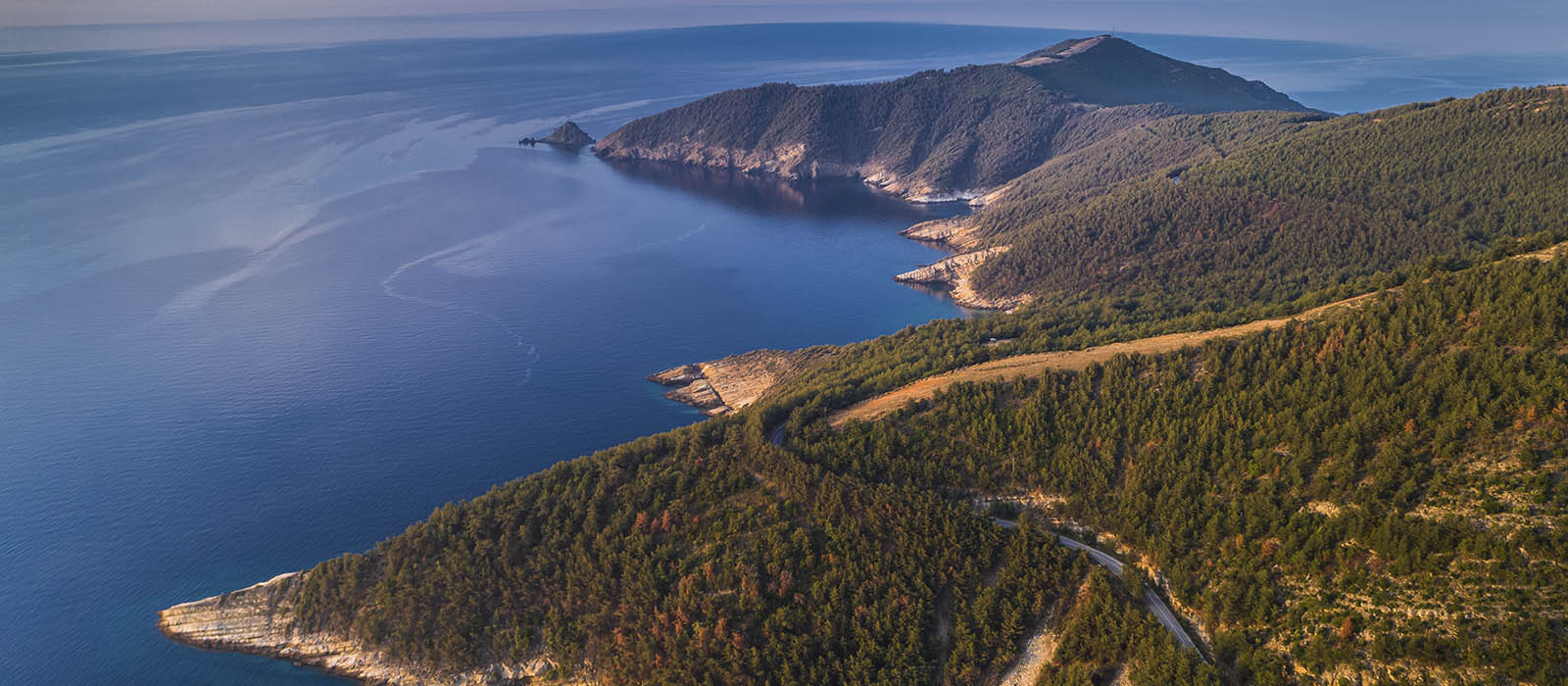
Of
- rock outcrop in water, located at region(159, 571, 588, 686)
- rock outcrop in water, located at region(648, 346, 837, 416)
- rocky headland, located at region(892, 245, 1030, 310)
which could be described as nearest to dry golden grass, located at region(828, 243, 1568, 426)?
rock outcrop in water, located at region(648, 346, 837, 416)

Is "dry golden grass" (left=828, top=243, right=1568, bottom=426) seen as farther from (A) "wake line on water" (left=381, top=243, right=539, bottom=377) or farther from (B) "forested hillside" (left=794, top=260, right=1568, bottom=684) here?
(A) "wake line on water" (left=381, top=243, right=539, bottom=377)

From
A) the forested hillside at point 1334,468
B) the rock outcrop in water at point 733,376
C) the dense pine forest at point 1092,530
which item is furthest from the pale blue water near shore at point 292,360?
the forested hillside at point 1334,468

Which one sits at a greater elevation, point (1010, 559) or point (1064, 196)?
point (1064, 196)

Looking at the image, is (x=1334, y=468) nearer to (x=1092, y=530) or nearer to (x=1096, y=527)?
(x=1096, y=527)

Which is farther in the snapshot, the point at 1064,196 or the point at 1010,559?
the point at 1064,196

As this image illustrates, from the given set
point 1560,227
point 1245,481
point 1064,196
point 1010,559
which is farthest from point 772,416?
point 1064,196

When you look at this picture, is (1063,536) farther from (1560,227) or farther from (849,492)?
(1560,227)

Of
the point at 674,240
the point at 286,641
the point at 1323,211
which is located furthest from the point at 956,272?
the point at 286,641
